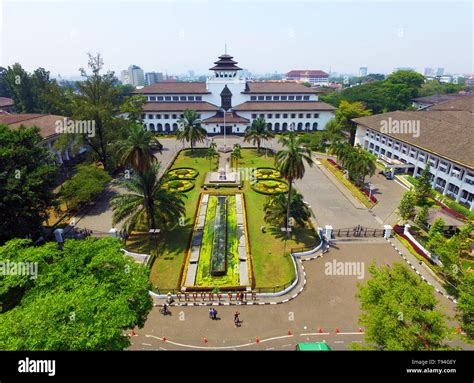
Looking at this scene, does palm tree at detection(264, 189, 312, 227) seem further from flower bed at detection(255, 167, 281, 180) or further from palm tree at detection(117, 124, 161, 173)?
flower bed at detection(255, 167, 281, 180)

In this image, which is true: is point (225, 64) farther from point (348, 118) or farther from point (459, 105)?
point (459, 105)

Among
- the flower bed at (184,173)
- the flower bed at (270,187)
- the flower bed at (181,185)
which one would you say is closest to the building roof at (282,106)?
the flower bed at (184,173)

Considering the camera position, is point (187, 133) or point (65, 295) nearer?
point (65, 295)

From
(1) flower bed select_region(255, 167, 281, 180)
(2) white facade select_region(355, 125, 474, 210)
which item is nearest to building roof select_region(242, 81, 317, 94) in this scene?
(2) white facade select_region(355, 125, 474, 210)

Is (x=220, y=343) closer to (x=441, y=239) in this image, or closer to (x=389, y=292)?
(x=389, y=292)
